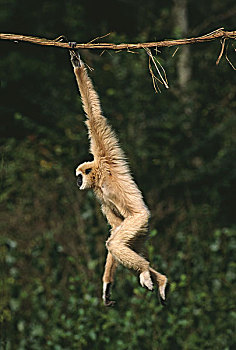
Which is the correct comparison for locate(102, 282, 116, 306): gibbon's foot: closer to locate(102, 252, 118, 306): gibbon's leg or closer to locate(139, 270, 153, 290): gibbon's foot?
locate(102, 252, 118, 306): gibbon's leg

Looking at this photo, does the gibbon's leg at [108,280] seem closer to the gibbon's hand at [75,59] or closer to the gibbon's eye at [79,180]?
the gibbon's eye at [79,180]

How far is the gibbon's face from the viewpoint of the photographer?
389cm

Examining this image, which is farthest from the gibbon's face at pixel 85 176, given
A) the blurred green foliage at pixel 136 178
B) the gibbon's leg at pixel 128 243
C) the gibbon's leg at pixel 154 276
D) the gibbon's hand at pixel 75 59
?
the blurred green foliage at pixel 136 178

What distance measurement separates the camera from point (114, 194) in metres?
3.84

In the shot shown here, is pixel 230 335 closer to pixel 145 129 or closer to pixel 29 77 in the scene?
pixel 145 129

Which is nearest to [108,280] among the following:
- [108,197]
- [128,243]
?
[128,243]

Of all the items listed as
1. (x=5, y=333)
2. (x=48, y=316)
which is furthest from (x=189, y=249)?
(x=5, y=333)

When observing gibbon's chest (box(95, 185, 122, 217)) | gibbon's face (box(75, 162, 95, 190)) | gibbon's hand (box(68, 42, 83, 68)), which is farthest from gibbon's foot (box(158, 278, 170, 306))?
gibbon's hand (box(68, 42, 83, 68))

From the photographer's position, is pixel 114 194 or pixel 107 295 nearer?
pixel 114 194

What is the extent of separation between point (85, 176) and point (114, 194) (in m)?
0.23

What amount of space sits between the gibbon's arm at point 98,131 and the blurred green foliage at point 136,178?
3.15 metres

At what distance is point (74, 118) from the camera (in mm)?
10898

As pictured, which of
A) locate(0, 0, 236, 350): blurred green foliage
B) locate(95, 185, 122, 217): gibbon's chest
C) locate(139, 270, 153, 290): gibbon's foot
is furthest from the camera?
locate(0, 0, 236, 350): blurred green foliage

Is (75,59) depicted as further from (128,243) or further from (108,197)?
(128,243)
